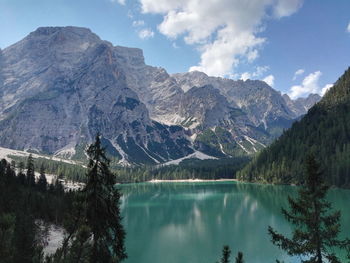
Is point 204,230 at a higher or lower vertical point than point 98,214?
lower

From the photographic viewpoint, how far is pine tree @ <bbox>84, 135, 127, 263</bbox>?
14234 mm

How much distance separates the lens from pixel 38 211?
6066 cm

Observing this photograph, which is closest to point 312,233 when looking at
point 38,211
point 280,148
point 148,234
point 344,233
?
point 344,233

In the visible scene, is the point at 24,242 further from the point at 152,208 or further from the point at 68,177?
the point at 68,177

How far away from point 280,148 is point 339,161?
56637 millimetres

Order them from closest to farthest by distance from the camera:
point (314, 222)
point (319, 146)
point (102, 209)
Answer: point (102, 209) < point (314, 222) < point (319, 146)

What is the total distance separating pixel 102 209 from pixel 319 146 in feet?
524

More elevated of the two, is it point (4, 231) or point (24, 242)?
point (4, 231)

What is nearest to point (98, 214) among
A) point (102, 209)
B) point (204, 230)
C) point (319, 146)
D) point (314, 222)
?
point (102, 209)

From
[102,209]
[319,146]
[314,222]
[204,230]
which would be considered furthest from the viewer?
[319,146]

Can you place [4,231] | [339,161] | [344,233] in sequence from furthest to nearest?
[339,161]
[344,233]
[4,231]

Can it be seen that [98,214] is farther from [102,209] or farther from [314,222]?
[314,222]

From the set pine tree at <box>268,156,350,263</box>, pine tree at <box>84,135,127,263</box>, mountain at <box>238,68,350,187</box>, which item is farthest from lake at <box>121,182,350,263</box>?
mountain at <box>238,68,350,187</box>

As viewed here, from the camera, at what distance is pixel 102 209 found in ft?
47.9
